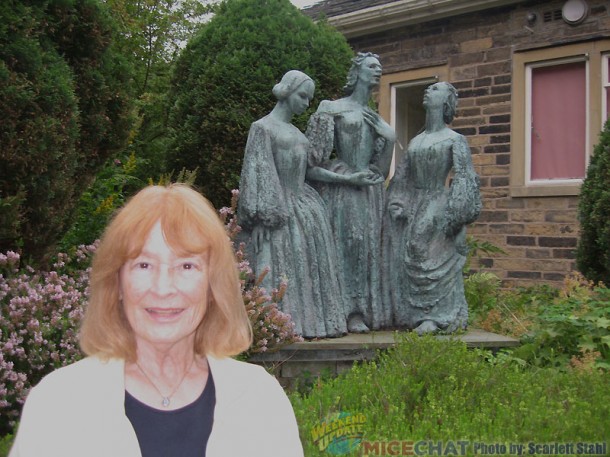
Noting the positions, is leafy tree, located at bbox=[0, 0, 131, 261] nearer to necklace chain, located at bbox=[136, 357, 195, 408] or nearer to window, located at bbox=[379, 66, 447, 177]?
necklace chain, located at bbox=[136, 357, 195, 408]

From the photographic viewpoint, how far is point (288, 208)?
4977 millimetres

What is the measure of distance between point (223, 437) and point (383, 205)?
381 cm

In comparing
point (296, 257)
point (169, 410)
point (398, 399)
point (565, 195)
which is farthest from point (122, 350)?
point (565, 195)

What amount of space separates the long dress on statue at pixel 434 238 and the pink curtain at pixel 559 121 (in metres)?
5.09

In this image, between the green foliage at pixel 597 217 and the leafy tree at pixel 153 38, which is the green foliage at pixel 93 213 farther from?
the green foliage at pixel 597 217

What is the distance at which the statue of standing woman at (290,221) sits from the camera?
4.85 m

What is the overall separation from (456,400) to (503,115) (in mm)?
7078

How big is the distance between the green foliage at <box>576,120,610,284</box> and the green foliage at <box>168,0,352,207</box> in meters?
2.58

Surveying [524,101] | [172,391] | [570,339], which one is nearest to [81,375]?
[172,391]

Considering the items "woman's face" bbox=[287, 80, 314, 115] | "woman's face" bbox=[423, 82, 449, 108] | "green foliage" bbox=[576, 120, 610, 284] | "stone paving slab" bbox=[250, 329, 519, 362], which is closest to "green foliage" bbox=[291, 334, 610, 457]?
"stone paving slab" bbox=[250, 329, 519, 362]

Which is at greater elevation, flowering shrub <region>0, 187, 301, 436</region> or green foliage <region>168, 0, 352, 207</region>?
green foliage <region>168, 0, 352, 207</region>

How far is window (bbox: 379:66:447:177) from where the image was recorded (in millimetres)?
10750

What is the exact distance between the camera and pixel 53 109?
440 cm

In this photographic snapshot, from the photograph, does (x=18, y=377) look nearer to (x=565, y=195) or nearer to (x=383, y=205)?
(x=383, y=205)
